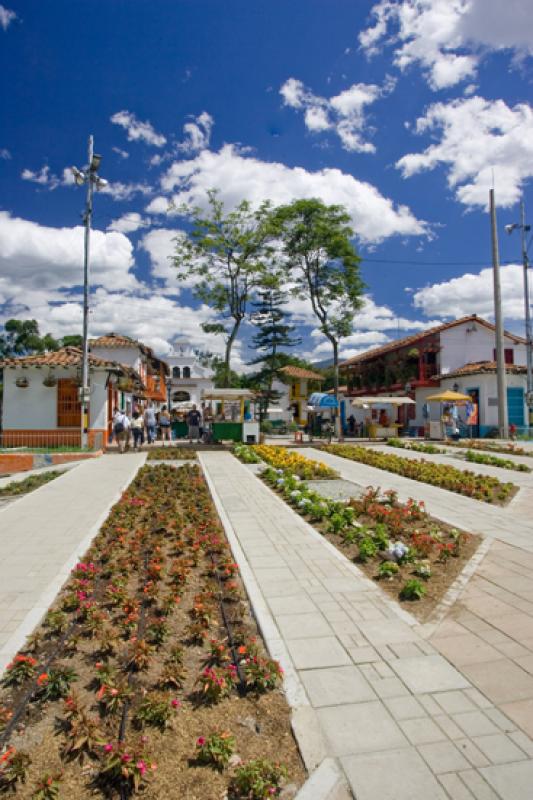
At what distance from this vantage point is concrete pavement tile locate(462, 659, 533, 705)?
10.4 ft

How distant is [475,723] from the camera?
2.89m

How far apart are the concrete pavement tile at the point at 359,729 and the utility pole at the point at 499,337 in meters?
23.3

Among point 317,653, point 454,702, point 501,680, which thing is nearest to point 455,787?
point 454,702

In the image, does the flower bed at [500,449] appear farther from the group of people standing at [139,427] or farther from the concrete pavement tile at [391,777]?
the concrete pavement tile at [391,777]

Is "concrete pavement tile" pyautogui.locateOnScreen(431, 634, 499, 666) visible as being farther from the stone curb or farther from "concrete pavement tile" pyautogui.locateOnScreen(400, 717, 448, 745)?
the stone curb

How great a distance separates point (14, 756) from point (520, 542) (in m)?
5.93

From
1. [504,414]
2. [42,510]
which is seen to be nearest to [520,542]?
[42,510]

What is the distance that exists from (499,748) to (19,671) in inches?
118

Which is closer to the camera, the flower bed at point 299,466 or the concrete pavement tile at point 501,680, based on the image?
the concrete pavement tile at point 501,680

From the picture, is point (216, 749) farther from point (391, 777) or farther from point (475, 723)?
point (475, 723)

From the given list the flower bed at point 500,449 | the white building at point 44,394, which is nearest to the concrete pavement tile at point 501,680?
the flower bed at point 500,449

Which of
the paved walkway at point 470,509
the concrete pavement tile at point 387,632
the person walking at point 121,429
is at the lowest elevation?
the concrete pavement tile at point 387,632

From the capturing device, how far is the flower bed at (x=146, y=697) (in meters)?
2.52

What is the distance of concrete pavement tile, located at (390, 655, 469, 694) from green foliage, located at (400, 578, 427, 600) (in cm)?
113
